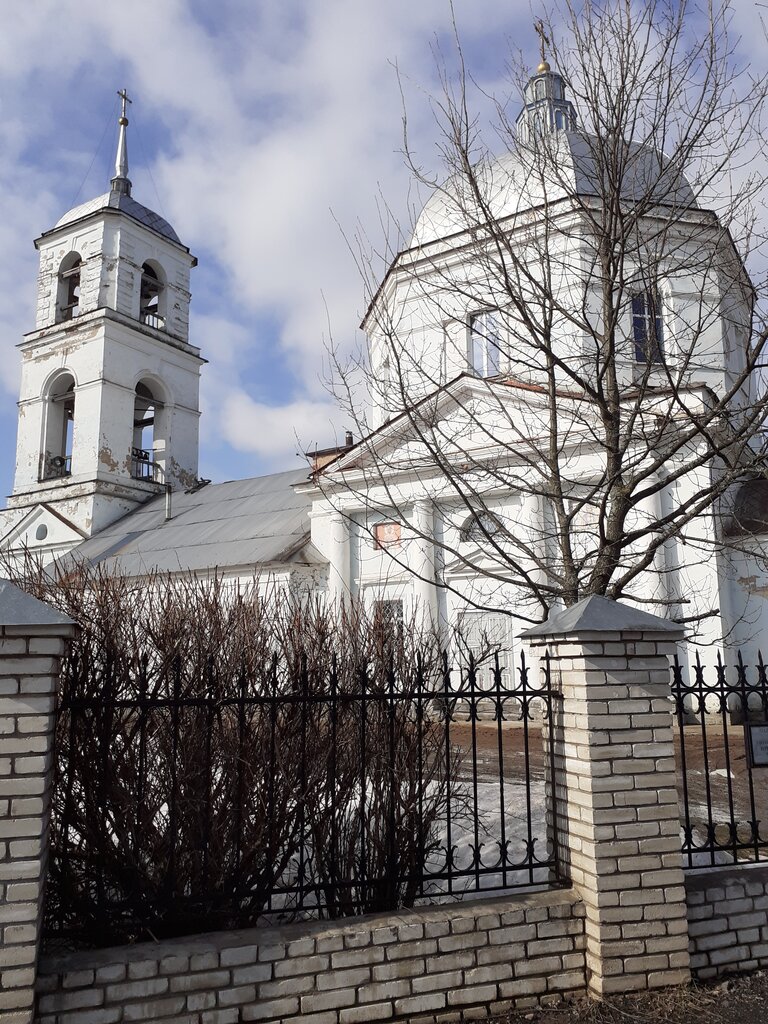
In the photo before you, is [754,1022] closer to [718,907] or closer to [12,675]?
[718,907]

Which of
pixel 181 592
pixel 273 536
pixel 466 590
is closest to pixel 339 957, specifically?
pixel 181 592

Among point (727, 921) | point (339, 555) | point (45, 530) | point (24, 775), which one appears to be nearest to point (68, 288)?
point (45, 530)

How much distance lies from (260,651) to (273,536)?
15840 millimetres

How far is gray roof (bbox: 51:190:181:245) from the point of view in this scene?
2575cm

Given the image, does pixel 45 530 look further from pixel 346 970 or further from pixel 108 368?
pixel 346 970

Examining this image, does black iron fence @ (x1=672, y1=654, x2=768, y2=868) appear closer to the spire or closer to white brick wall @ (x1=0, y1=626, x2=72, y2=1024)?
white brick wall @ (x1=0, y1=626, x2=72, y2=1024)

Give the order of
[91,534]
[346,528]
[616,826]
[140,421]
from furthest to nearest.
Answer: [140,421], [91,534], [346,528], [616,826]

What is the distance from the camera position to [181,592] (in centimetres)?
437

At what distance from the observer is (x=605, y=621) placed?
3.55 metres

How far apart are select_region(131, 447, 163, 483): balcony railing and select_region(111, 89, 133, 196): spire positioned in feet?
29.4

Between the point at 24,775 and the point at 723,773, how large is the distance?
778 centimetres

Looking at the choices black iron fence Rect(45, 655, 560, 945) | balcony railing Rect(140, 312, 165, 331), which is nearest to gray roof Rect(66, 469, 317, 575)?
balcony railing Rect(140, 312, 165, 331)

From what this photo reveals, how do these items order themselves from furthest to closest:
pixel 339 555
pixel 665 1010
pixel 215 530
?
pixel 215 530, pixel 339 555, pixel 665 1010

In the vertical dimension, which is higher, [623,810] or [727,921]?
[623,810]
